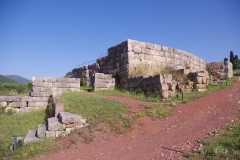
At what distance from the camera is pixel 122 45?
46.4 ft

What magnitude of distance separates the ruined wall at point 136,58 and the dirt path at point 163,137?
5.84 meters

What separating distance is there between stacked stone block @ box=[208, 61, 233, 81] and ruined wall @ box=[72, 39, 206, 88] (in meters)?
2.08

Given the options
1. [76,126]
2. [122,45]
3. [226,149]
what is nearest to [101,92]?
[122,45]

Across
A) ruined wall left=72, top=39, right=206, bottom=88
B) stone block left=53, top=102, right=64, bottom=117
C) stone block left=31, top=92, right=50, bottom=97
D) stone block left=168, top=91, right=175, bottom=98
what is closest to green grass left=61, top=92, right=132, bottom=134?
stone block left=53, top=102, right=64, bottom=117

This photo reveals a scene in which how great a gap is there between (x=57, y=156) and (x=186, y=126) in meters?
3.90

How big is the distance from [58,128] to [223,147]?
15.8ft

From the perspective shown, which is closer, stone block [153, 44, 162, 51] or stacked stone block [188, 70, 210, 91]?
stacked stone block [188, 70, 210, 91]

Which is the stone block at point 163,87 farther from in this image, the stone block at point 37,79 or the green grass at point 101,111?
the stone block at point 37,79

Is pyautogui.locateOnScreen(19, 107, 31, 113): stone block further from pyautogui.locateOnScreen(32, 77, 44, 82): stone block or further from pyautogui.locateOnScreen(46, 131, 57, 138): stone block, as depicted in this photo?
pyautogui.locateOnScreen(46, 131, 57, 138): stone block

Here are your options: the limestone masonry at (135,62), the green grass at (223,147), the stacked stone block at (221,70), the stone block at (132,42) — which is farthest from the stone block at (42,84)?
the stacked stone block at (221,70)

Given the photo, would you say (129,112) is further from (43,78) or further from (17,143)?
(43,78)

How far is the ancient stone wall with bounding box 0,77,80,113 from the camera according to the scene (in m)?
11.6

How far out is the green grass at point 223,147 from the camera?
4051 millimetres

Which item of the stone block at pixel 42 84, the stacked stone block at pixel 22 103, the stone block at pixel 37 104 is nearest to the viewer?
the stacked stone block at pixel 22 103
